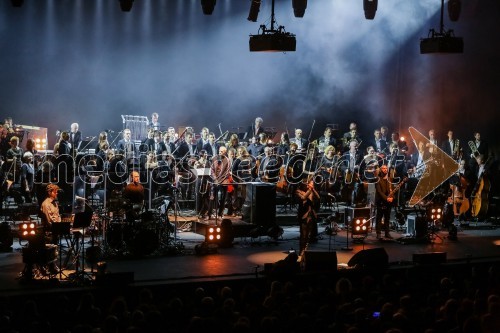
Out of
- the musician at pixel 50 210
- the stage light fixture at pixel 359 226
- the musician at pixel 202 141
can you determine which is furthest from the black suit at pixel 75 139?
the stage light fixture at pixel 359 226

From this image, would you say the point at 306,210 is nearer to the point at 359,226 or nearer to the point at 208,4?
the point at 359,226

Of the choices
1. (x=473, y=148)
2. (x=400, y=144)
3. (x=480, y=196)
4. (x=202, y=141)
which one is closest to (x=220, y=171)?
(x=202, y=141)

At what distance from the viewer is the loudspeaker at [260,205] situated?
17172 mm

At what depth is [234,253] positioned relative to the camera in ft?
51.1

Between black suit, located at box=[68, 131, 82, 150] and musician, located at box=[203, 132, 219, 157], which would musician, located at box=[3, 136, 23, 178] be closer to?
black suit, located at box=[68, 131, 82, 150]

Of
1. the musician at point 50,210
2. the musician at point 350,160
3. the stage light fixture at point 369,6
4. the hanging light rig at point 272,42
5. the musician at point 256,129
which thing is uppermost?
the stage light fixture at point 369,6

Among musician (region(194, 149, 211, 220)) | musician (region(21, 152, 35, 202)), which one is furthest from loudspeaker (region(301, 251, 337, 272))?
musician (region(21, 152, 35, 202))

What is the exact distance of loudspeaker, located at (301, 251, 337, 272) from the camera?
42.5 ft

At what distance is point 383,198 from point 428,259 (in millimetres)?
3326

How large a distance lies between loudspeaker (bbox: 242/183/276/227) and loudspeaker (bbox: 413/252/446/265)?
436 cm

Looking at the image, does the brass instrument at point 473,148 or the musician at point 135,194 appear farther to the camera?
the brass instrument at point 473,148

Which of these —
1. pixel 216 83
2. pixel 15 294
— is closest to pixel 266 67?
pixel 216 83

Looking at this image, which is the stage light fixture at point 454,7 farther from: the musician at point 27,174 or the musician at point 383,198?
the musician at point 27,174

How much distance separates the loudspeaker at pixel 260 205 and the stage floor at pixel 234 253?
0.36 metres
